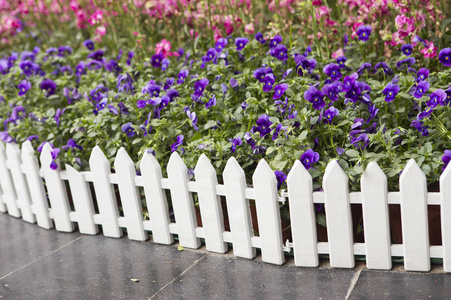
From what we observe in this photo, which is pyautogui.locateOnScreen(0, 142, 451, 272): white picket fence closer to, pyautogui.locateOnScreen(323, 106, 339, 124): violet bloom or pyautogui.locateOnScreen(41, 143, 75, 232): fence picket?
pyautogui.locateOnScreen(41, 143, 75, 232): fence picket

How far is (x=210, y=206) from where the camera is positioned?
2.68 metres

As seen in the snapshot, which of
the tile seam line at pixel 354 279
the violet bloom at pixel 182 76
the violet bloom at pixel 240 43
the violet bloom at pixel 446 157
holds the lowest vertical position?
the tile seam line at pixel 354 279

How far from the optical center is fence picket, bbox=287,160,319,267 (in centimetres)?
238

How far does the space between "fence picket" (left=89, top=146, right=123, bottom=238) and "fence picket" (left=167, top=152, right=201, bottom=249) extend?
434 mm

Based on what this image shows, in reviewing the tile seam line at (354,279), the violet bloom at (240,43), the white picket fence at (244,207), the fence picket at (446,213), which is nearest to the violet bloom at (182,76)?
the violet bloom at (240,43)

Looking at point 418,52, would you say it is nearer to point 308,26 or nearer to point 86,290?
point 308,26

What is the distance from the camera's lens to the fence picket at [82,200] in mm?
3088

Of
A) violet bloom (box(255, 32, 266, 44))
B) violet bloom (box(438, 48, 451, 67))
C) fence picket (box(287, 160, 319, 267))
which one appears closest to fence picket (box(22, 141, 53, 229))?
violet bloom (box(255, 32, 266, 44))

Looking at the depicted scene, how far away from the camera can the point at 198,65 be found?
3.48 metres

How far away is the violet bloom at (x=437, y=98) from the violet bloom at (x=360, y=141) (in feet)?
1.11

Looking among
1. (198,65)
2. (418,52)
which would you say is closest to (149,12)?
(198,65)

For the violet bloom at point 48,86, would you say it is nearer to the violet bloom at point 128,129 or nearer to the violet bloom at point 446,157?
the violet bloom at point 128,129

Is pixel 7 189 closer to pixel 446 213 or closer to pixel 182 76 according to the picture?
pixel 182 76

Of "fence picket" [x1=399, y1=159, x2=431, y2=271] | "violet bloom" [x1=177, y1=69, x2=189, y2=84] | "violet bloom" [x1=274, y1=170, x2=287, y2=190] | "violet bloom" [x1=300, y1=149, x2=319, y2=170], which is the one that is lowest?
"fence picket" [x1=399, y1=159, x2=431, y2=271]
